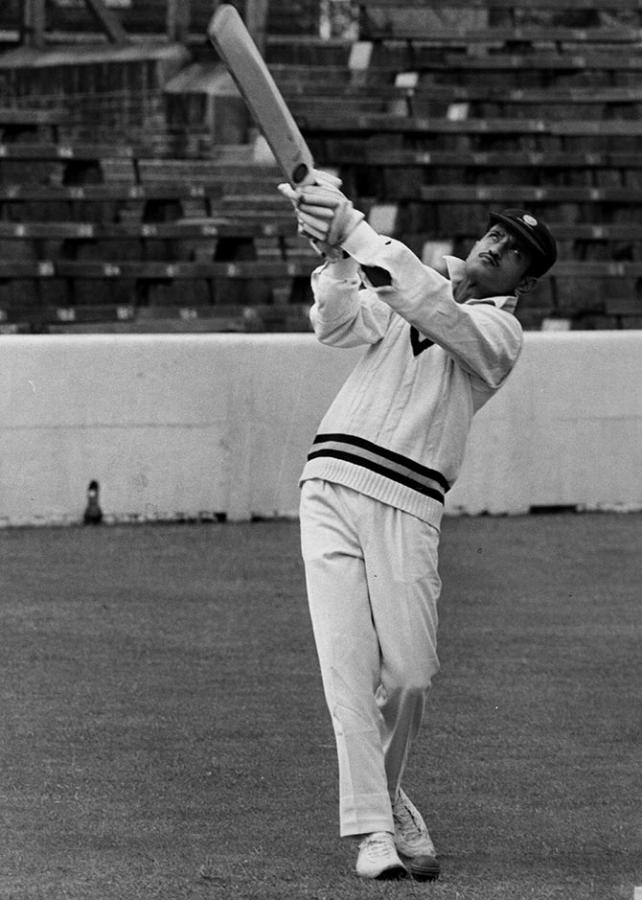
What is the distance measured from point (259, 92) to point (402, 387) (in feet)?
2.83

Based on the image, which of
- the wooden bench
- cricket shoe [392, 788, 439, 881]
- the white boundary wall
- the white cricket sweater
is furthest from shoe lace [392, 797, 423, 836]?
the wooden bench

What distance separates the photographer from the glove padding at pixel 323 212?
452 cm

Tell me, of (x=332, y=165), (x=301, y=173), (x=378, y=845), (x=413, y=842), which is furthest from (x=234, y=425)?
(x=332, y=165)

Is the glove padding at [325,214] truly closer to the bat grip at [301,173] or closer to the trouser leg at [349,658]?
the bat grip at [301,173]

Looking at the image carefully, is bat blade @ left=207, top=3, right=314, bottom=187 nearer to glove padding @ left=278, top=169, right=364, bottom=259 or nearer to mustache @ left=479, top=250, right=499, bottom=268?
glove padding @ left=278, top=169, right=364, bottom=259

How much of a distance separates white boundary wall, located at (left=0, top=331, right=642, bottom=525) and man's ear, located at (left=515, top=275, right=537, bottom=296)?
19.2 feet

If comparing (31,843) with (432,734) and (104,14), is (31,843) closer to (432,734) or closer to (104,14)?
(432,734)

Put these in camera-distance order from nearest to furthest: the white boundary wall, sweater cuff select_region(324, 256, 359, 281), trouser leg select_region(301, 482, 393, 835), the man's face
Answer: sweater cuff select_region(324, 256, 359, 281)
trouser leg select_region(301, 482, 393, 835)
the man's face
the white boundary wall

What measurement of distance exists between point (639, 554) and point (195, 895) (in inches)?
247

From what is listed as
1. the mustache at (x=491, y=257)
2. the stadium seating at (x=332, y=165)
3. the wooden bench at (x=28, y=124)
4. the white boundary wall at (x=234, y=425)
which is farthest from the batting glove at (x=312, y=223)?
the wooden bench at (x=28, y=124)

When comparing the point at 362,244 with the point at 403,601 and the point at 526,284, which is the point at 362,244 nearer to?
the point at 526,284

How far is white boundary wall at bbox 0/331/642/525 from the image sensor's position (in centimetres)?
1058

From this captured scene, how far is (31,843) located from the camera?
202 inches

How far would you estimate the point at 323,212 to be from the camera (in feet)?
14.8
